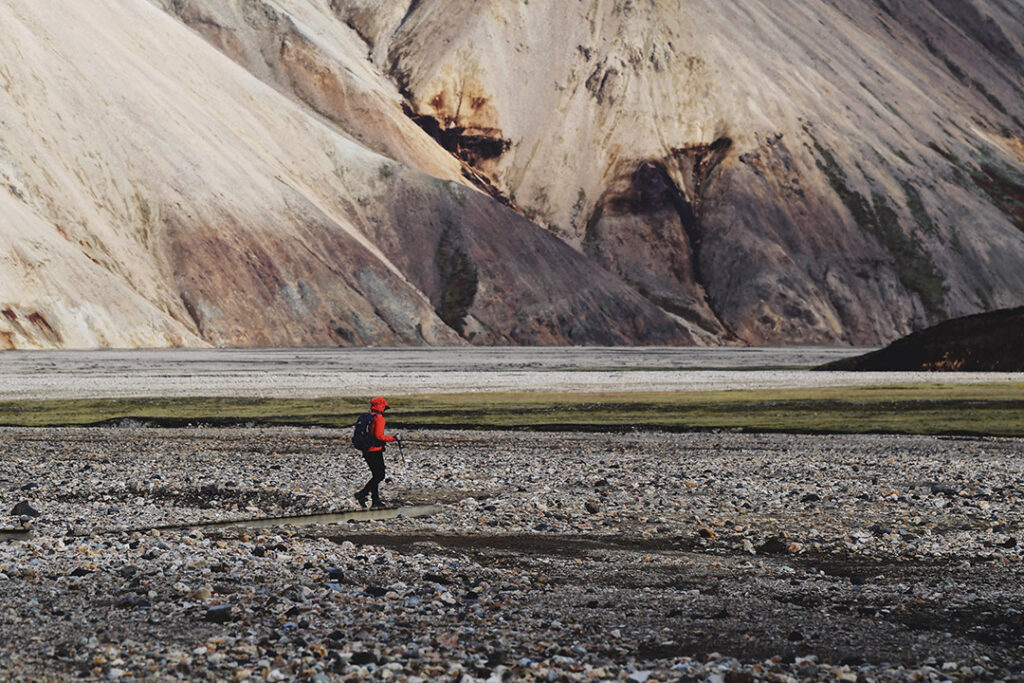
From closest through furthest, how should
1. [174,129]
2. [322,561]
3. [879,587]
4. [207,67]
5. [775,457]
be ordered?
[879,587] → [322,561] → [775,457] → [174,129] → [207,67]

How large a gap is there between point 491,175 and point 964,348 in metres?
98.0

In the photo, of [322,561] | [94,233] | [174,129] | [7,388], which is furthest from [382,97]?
[322,561]

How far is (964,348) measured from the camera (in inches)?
2625

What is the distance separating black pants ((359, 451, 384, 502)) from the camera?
701 inches

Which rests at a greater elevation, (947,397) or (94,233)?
(947,397)

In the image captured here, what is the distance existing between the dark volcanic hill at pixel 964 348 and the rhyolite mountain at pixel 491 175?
55403mm

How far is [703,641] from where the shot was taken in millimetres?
10383

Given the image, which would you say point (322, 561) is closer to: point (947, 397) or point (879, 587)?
point (879, 587)

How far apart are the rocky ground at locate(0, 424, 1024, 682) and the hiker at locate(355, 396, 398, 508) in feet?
2.06

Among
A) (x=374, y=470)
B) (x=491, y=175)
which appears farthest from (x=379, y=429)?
(x=491, y=175)

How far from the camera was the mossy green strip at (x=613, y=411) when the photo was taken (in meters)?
34.2

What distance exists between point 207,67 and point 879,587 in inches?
5045

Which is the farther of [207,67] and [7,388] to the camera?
[207,67]

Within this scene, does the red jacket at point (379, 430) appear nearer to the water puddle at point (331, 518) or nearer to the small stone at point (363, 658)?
the water puddle at point (331, 518)
